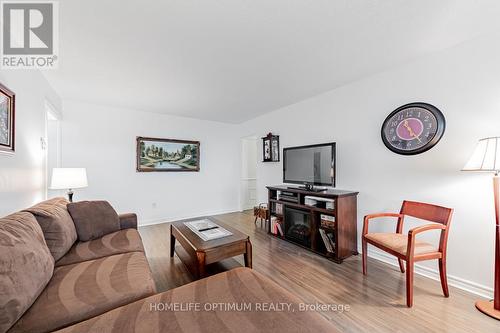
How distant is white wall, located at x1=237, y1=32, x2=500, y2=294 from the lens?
70.0 inches

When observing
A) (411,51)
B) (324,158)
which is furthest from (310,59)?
(324,158)

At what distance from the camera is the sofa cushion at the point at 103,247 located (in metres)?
1.55

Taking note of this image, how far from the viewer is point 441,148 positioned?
78.8 inches

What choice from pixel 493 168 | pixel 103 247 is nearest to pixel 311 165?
pixel 493 168

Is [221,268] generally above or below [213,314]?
below

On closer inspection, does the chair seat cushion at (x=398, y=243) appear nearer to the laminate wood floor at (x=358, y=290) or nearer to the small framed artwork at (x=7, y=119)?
the laminate wood floor at (x=358, y=290)

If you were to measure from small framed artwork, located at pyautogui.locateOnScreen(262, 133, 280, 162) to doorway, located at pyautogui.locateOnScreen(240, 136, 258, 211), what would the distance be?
3.29 feet

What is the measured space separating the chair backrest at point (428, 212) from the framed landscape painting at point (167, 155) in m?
3.77

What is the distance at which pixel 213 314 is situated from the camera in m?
0.89

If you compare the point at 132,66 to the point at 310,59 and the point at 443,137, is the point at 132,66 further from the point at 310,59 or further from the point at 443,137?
the point at 443,137

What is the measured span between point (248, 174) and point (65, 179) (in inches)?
146

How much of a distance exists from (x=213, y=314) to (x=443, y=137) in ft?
8.37

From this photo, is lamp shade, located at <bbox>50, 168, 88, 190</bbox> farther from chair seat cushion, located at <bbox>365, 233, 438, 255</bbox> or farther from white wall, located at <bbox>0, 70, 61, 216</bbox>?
chair seat cushion, located at <bbox>365, 233, 438, 255</bbox>

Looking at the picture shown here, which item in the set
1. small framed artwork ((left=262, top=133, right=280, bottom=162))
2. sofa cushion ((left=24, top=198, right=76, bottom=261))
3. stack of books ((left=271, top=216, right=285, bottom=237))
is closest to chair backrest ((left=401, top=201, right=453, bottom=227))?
stack of books ((left=271, top=216, right=285, bottom=237))
